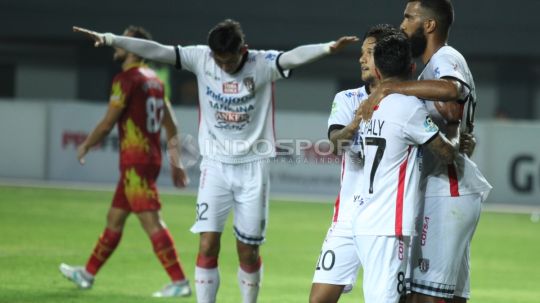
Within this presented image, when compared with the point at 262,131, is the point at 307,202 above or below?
below

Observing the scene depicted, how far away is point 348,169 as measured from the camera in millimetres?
6738

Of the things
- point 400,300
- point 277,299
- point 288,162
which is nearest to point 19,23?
point 288,162

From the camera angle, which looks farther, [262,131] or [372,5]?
[372,5]

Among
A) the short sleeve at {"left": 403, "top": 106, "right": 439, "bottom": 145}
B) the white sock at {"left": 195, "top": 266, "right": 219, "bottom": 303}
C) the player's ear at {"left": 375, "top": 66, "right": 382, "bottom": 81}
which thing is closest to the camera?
the short sleeve at {"left": 403, "top": 106, "right": 439, "bottom": 145}

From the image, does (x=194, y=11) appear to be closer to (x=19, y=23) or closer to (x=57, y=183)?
(x=19, y=23)

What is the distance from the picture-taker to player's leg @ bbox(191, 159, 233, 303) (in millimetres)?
→ 8266

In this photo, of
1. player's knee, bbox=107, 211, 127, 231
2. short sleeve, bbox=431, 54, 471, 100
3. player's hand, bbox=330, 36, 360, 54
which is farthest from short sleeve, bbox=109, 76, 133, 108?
short sleeve, bbox=431, 54, 471, 100

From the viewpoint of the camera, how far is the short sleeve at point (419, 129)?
585 cm

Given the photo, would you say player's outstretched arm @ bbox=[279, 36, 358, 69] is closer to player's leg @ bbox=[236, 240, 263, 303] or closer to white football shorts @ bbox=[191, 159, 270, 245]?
white football shorts @ bbox=[191, 159, 270, 245]

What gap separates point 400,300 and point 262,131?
2.52 meters

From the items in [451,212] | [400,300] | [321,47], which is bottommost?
[400,300]

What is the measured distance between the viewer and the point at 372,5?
2817 cm

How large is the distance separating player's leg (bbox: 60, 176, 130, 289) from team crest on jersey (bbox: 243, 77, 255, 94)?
2063mm

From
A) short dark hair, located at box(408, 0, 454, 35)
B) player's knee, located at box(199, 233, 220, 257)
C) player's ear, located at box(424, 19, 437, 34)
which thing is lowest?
player's knee, located at box(199, 233, 220, 257)
